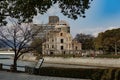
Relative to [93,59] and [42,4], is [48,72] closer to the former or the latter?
[42,4]

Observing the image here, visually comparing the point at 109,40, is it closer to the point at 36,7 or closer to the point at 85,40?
the point at 85,40

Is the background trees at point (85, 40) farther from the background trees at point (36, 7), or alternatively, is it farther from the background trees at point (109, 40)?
the background trees at point (36, 7)

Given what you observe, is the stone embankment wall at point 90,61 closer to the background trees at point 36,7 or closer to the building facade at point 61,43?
the building facade at point 61,43

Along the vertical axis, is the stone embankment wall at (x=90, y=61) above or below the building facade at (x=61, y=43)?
below

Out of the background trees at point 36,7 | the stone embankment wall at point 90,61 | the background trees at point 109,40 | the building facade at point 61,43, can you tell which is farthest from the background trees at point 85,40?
the background trees at point 36,7

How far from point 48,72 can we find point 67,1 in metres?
19.5

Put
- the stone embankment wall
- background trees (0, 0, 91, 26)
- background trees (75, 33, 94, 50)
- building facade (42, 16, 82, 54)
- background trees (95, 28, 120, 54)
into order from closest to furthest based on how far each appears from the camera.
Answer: background trees (0, 0, 91, 26) < the stone embankment wall < background trees (95, 28, 120, 54) < building facade (42, 16, 82, 54) < background trees (75, 33, 94, 50)

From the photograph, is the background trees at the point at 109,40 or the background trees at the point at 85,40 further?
the background trees at the point at 85,40

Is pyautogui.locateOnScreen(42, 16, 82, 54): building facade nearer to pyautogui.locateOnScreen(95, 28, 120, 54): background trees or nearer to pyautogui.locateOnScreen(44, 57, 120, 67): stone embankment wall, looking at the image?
pyautogui.locateOnScreen(95, 28, 120, 54): background trees

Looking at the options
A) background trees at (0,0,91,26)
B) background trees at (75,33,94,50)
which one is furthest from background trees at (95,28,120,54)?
background trees at (0,0,91,26)

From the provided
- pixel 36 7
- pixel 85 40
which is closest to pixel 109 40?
pixel 85 40

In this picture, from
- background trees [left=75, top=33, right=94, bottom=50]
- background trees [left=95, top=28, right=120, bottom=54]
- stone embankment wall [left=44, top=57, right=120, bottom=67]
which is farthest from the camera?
background trees [left=75, top=33, right=94, bottom=50]

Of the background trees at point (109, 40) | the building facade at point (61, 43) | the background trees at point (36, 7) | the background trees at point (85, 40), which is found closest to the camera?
the background trees at point (36, 7)

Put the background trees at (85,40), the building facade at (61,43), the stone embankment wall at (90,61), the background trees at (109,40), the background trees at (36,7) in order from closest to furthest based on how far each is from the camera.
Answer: the background trees at (36,7) → the stone embankment wall at (90,61) → the background trees at (109,40) → the building facade at (61,43) → the background trees at (85,40)
